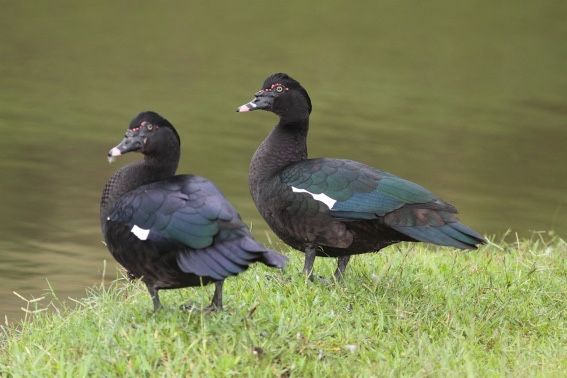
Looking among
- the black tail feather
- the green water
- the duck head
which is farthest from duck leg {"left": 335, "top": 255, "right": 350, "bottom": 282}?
the green water

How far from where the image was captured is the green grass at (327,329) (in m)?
5.19

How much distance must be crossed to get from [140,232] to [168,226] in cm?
16

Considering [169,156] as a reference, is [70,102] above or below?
below

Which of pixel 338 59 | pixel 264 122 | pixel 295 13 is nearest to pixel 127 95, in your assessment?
pixel 264 122

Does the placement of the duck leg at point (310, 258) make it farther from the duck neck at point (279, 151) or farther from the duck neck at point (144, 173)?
the duck neck at point (144, 173)

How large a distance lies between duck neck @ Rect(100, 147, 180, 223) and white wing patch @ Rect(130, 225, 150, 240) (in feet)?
1.46

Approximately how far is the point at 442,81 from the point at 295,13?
4.50 metres

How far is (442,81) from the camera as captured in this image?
17641 mm

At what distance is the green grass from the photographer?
5.19 meters

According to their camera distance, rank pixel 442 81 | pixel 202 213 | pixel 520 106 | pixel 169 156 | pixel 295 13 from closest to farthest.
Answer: pixel 202 213 → pixel 169 156 → pixel 520 106 → pixel 442 81 → pixel 295 13

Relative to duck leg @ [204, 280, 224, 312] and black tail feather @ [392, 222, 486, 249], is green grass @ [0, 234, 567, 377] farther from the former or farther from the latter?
black tail feather @ [392, 222, 486, 249]

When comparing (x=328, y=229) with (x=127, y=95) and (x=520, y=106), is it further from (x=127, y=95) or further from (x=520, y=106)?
(x=520, y=106)

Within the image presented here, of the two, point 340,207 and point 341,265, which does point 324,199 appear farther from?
point 341,265

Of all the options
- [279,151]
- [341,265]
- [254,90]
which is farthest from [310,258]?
[254,90]
